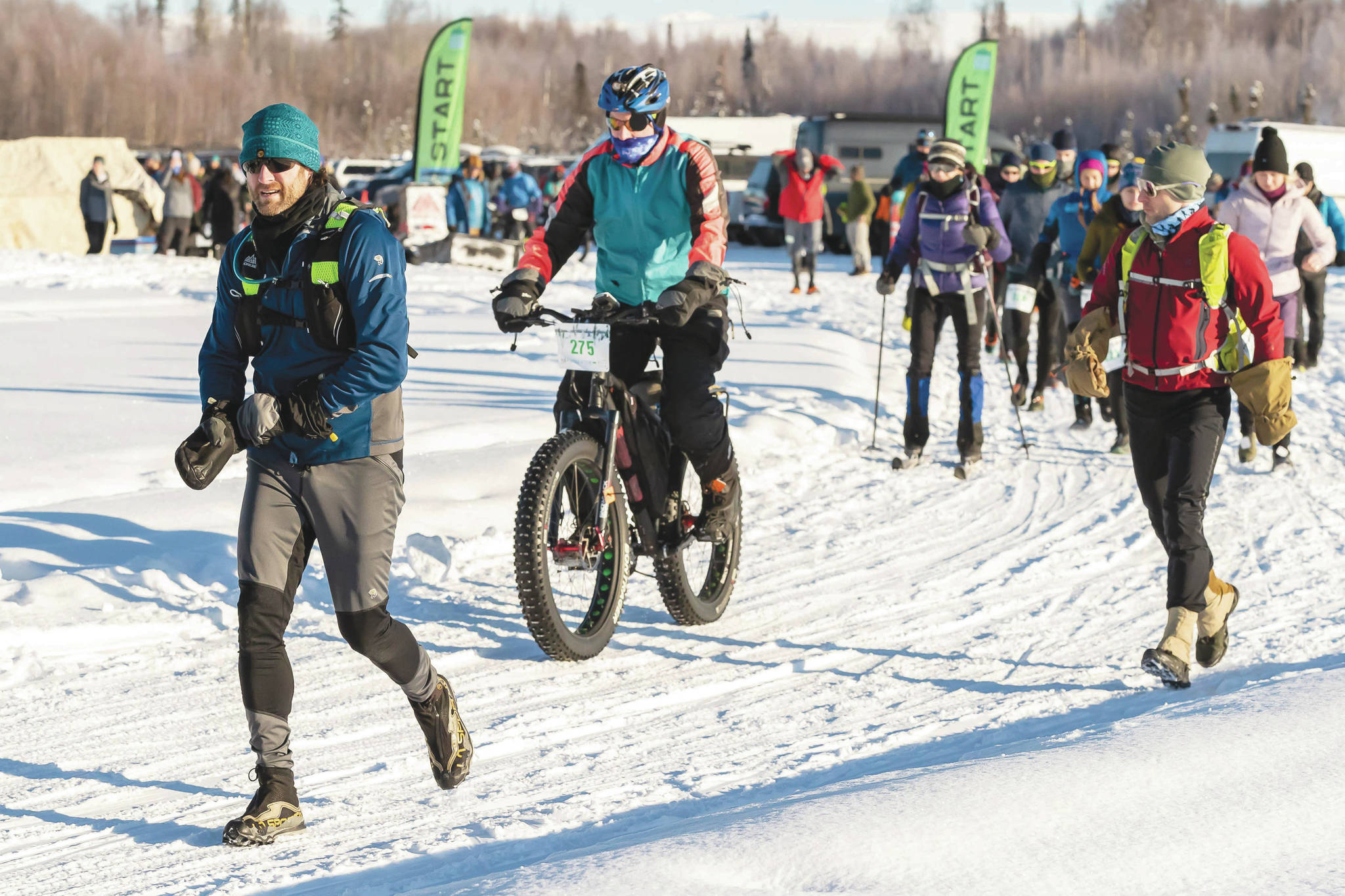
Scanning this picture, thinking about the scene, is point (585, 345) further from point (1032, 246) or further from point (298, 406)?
point (1032, 246)

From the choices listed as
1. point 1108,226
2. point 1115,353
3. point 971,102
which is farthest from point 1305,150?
point 1115,353

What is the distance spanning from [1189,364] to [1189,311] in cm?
18

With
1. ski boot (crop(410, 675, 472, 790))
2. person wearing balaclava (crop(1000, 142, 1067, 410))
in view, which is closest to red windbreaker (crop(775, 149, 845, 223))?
person wearing balaclava (crop(1000, 142, 1067, 410))

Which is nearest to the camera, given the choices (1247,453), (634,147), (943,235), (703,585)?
(634,147)

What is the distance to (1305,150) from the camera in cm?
2622

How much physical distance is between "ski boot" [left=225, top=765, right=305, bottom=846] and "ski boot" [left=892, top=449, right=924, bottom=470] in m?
5.62

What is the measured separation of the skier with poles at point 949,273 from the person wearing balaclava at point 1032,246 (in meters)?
2.05

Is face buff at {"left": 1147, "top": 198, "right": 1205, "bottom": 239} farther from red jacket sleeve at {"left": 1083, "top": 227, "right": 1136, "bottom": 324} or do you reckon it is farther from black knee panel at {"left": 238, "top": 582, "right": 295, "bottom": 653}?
black knee panel at {"left": 238, "top": 582, "right": 295, "bottom": 653}

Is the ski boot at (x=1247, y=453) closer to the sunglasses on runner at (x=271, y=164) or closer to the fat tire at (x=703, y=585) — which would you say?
the fat tire at (x=703, y=585)

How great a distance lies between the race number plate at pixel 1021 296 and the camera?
9953 millimetres

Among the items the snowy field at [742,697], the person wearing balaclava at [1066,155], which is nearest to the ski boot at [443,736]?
the snowy field at [742,697]

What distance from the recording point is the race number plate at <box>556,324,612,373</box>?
5.02 m

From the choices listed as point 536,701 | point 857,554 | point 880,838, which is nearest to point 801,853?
point 880,838

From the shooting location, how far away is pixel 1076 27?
134500mm
